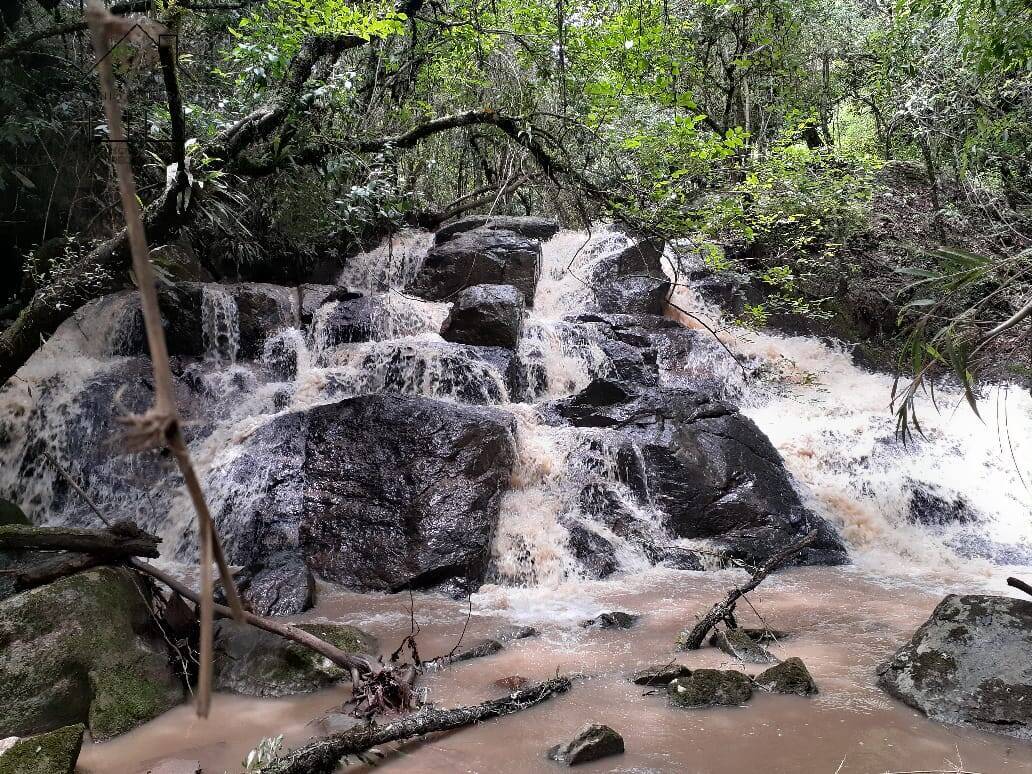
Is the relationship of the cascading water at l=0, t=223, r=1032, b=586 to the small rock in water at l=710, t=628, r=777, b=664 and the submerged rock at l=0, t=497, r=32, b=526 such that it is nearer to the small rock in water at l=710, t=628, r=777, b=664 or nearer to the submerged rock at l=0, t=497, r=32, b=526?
the submerged rock at l=0, t=497, r=32, b=526

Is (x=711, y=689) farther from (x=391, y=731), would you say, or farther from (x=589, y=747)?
(x=391, y=731)

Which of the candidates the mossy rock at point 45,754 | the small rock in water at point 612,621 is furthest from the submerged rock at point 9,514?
the small rock in water at point 612,621

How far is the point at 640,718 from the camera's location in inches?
141

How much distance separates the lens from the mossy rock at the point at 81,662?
11.2ft

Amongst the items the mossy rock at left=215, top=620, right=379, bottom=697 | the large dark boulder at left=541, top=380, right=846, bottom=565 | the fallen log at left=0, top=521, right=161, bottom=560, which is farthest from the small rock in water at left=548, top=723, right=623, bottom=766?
the large dark boulder at left=541, top=380, right=846, bottom=565

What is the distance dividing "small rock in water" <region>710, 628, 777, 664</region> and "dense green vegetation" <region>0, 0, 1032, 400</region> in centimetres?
202

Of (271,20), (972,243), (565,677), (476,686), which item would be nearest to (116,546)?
(476,686)

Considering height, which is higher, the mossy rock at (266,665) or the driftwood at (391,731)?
the driftwood at (391,731)

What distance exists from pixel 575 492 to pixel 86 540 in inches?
200

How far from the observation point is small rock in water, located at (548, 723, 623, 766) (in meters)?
3.12

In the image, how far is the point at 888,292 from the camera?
12945mm

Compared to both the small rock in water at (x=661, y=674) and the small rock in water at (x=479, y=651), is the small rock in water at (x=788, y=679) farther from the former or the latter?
the small rock in water at (x=479, y=651)

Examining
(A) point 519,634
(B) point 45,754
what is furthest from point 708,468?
(B) point 45,754

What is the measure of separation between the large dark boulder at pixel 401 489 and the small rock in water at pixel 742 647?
278 cm
